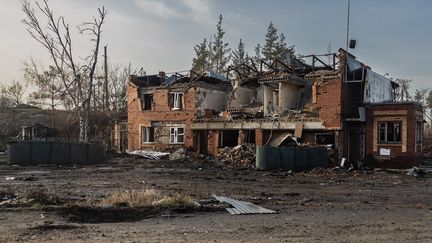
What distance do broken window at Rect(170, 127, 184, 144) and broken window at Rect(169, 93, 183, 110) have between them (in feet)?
5.74

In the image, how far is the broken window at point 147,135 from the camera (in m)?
42.0

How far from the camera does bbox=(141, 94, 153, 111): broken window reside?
42781 mm

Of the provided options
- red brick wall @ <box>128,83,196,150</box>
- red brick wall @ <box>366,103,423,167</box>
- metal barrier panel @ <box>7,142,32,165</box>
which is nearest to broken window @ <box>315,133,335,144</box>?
red brick wall @ <box>366,103,423,167</box>

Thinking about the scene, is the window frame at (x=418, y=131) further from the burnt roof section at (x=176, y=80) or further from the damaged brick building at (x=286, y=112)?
the burnt roof section at (x=176, y=80)

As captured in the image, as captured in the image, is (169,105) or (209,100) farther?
(169,105)

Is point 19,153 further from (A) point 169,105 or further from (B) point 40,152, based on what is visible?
(A) point 169,105

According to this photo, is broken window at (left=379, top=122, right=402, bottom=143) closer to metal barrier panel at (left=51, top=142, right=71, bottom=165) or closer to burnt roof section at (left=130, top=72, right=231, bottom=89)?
burnt roof section at (left=130, top=72, right=231, bottom=89)

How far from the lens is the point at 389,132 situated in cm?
3008

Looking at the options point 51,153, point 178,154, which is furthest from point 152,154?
point 51,153

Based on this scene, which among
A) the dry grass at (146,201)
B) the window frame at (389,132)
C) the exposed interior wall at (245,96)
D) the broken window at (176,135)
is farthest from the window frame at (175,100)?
the dry grass at (146,201)

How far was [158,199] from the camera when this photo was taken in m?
12.5

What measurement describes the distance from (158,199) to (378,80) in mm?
25985

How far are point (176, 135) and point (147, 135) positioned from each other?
3435mm

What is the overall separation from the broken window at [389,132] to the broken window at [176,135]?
635 inches
